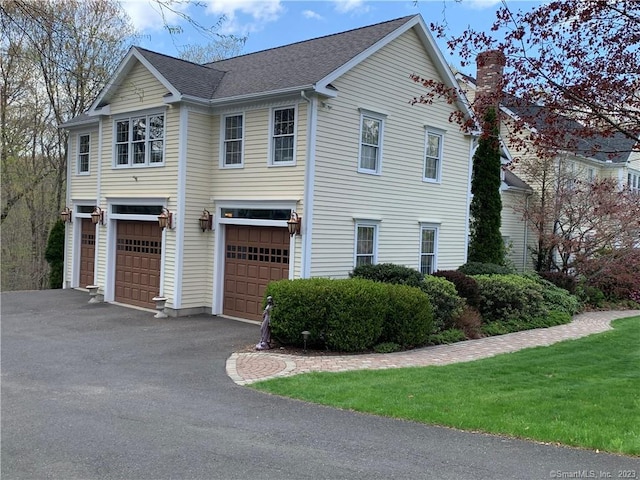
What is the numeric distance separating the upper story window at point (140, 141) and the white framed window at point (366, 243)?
6.07m

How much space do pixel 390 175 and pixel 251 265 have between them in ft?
15.7

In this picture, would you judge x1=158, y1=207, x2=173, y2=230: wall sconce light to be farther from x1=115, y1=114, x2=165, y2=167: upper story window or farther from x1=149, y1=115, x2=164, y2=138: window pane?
x1=149, y1=115, x2=164, y2=138: window pane

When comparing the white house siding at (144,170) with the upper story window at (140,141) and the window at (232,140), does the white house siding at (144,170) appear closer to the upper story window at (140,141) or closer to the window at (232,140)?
the upper story window at (140,141)

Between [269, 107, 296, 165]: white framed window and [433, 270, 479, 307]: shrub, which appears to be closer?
[269, 107, 296, 165]: white framed window

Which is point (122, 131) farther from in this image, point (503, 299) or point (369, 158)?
Result: point (503, 299)

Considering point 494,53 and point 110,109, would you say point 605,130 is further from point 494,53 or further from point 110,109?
point 110,109

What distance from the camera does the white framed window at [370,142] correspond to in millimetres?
15219

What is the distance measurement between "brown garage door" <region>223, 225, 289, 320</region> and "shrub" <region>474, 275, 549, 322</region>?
18.9 ft

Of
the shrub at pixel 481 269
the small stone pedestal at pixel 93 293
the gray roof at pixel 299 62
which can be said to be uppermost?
the gray roof at pixel 299 62

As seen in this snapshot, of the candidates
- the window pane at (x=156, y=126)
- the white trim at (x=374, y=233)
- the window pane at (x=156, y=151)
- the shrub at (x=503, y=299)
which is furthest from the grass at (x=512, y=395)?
the window pane at (x=156, y=126)

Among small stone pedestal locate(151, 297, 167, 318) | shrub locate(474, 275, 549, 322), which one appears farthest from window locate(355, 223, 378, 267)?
small stone pedestal locate(151, 297, 167, 318)

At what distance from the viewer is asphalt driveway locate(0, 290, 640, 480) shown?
16.9 ft

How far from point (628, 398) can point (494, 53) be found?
5.00 m

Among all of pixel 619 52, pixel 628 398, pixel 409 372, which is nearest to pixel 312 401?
pixel 409 372
